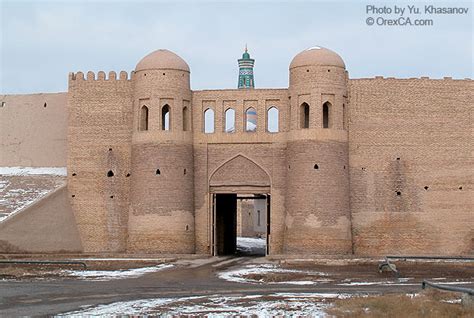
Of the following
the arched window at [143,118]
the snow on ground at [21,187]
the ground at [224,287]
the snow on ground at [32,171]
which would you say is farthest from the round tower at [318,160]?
the snow on ground at [32,171]

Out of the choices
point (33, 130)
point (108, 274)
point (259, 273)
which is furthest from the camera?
point (33, 130)

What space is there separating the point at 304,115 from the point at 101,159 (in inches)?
294

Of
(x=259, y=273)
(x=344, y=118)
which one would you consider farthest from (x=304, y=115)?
(x=259, y=273)

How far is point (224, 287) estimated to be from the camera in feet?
65.0

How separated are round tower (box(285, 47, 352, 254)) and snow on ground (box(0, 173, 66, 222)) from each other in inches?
351

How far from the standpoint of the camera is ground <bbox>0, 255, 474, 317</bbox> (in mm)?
15617

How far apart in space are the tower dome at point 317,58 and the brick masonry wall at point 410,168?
1130mm

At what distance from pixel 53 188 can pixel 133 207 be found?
3559 mm

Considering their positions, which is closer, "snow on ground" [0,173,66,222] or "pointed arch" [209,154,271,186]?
"pointed arch" [209,154,271,186]

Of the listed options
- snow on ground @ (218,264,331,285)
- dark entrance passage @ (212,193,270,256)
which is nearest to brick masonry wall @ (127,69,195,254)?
dark entrance passage @ (212,193,270,256)

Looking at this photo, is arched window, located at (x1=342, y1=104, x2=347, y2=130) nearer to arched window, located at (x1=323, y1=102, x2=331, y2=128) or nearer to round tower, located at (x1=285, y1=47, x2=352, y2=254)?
round tower, located at (x1=285, y1=47, x2=352, y2=254)

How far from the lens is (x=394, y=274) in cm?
2306

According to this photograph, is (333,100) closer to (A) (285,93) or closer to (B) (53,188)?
(A) (285,93)

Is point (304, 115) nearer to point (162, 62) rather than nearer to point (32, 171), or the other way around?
point (162, 62)
